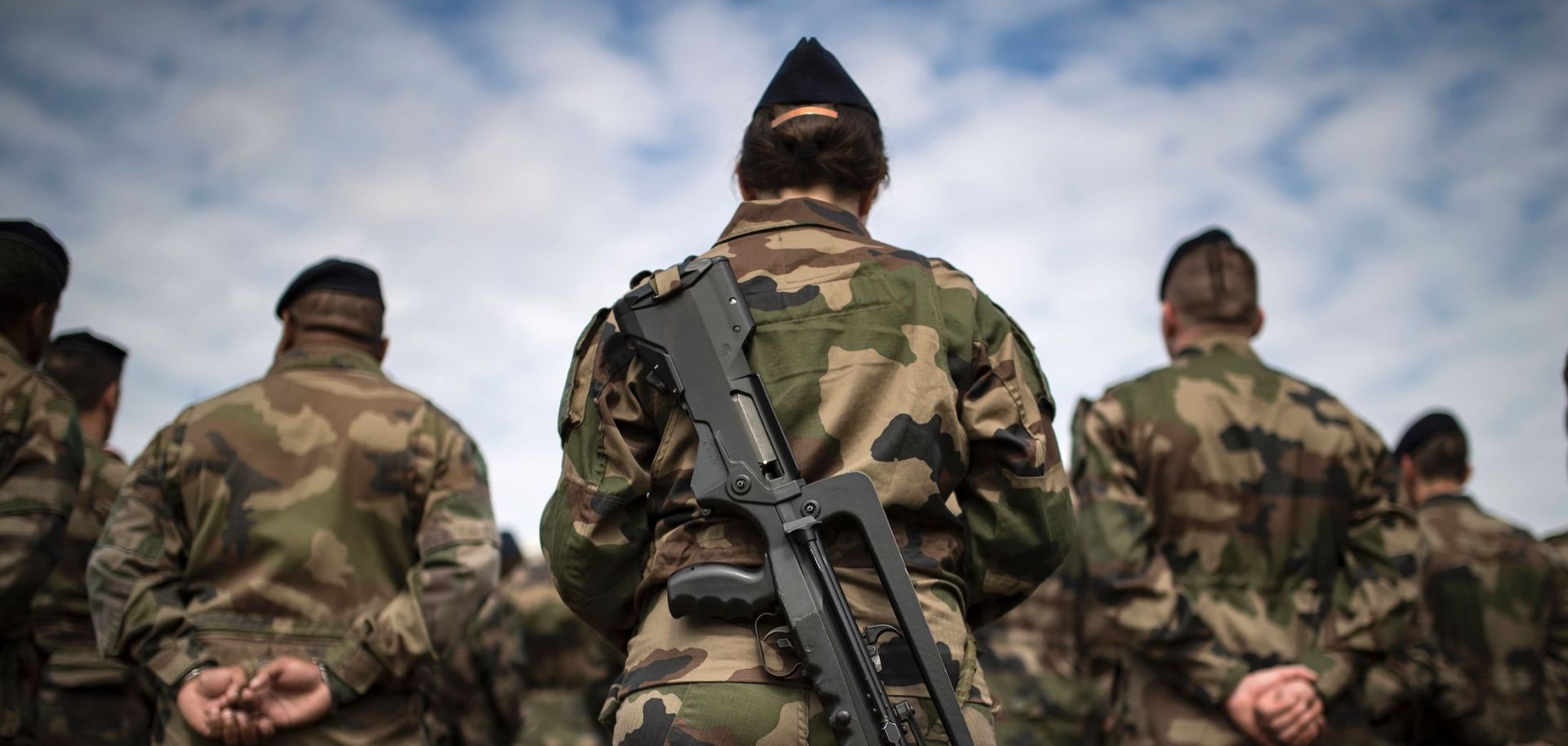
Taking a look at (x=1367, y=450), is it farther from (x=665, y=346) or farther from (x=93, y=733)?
(x=93, y=733)

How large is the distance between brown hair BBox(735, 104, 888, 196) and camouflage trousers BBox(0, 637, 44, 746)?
3.73 m

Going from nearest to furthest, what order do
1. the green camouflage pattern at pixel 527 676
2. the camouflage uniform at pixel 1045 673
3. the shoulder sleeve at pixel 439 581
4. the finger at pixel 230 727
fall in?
the finger at pixel 230 727 → the shoulder sleeve at pixel 439 581 → the camouflage uniform at pixel 1045 673 → the green camouflage pattern at pixel 527 676

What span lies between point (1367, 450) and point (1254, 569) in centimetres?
63

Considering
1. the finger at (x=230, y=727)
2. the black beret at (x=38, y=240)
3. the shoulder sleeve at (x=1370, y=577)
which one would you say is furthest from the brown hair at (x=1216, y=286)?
the black beret at (x=38, y=240)

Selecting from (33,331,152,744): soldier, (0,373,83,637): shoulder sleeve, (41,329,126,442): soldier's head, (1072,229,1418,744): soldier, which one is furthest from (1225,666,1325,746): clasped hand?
(41,329,126,442): soldier's head

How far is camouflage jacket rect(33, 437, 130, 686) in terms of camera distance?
5.32 m

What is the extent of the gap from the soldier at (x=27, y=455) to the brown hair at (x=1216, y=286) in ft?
14.0

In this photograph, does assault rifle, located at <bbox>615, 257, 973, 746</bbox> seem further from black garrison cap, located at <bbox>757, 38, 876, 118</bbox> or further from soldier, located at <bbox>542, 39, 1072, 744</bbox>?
black garrison cap, located at <bbox>757, 38, 876, 118</bbox>

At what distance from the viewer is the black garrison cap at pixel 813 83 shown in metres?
2.87

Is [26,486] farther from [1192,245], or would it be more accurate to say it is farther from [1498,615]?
[1498,615]

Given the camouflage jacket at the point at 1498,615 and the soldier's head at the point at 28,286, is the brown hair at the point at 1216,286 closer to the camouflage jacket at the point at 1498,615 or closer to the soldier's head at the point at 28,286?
the camouflage jacket at the point at 1498,615

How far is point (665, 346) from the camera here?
7.94 ft

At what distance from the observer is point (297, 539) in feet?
12.9

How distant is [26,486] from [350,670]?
4.91 feet
